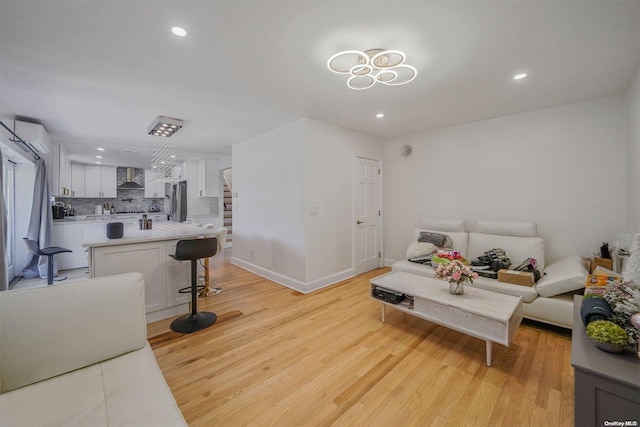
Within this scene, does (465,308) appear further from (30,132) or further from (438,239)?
(30,132)

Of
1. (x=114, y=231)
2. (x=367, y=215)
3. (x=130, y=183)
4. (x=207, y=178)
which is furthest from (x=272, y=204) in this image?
(x=130, y=183)

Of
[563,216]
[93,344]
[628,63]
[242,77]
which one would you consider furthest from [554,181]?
[93,344]

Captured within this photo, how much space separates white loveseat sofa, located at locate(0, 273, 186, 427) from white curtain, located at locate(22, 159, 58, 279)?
172 inches

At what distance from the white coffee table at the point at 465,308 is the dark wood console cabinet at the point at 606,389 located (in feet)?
2.77

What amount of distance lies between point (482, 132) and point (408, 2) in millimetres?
2864

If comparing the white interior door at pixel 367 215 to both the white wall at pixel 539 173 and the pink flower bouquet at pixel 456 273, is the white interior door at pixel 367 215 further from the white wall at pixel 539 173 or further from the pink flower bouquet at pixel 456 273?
the pink flower bouquet at pixel 456 273

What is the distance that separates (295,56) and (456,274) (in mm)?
2387

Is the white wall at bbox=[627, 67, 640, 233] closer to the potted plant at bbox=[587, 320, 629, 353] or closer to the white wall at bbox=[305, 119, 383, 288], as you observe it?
the potted plant at bbox=[587, 320, 629, 353]

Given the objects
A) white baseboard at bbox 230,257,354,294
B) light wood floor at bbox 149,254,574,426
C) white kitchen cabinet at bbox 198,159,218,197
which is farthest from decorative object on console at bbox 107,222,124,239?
white kitchen cabinet at bbox 198,159,218,197

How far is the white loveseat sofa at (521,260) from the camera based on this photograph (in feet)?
7.75

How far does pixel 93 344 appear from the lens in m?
1.31

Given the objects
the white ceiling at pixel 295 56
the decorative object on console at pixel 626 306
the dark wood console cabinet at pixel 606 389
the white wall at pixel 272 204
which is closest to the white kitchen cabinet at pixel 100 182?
the white ceiling at pixel 295 56

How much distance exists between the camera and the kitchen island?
2.41 metres

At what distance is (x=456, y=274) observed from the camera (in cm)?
224
